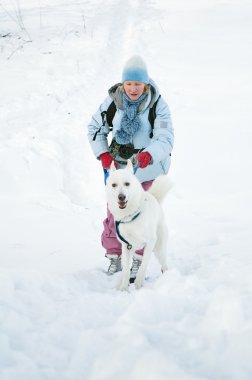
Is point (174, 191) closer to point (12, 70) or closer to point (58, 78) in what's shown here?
point (58, 78)

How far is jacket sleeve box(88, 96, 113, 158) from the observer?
361cm

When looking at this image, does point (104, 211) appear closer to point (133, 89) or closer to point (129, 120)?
point (129, 120)

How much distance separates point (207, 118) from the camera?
7359 mm

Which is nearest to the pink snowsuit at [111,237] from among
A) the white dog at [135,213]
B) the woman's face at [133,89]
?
the white dog at [135,213]

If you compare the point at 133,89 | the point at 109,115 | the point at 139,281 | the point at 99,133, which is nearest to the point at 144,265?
the point at 139,281

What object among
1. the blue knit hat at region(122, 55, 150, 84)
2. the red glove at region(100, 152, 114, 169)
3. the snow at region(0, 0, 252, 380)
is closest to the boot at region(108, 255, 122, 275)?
the snow at region(0, 0, 252, 380)

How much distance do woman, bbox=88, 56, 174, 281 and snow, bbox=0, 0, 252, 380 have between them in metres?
0.85

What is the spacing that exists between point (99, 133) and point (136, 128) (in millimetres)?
364

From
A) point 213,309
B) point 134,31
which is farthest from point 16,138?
point 134,31

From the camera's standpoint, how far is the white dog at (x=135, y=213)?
3143mm

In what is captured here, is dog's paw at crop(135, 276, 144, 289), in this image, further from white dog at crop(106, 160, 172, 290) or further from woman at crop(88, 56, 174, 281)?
woman at crop(88, 56, 174, 281)

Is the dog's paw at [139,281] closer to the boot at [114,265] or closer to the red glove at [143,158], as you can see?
the boot at [114,265]

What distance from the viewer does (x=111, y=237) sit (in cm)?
380

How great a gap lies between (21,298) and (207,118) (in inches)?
216
